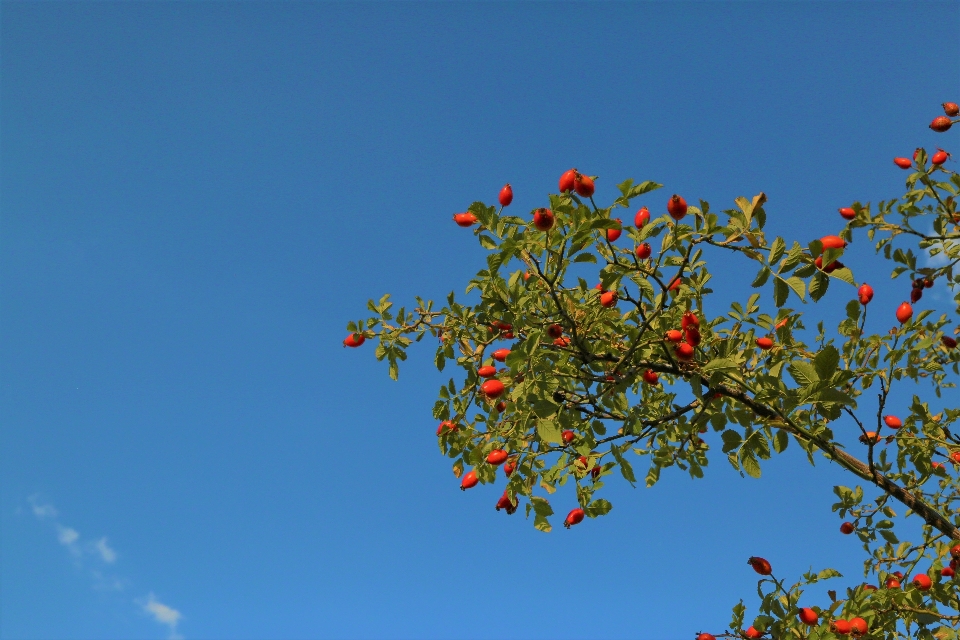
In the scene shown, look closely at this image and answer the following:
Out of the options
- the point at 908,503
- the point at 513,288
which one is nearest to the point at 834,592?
the point at 908,503

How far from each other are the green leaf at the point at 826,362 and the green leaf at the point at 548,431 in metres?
1.20

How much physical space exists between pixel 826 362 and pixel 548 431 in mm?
1276

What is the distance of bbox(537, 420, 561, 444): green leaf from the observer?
298 centimetres

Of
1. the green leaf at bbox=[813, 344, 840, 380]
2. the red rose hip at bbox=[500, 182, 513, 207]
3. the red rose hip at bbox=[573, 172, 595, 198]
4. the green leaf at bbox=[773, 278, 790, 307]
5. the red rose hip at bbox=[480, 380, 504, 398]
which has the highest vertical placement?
the red rose hip at bbox=[500, 182, 513, 207]

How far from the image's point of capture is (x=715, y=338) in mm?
3459

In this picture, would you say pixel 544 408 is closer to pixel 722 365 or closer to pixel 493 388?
pixel 493 388

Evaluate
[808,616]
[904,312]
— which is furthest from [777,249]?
[808,616]

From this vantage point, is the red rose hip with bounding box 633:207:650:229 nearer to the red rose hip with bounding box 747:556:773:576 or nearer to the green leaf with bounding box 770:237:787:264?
the green leaf with bounding box 770:237:787:264

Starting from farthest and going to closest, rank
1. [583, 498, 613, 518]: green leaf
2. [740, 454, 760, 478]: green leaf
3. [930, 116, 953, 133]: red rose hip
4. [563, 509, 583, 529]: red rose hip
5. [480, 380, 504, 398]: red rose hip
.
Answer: [930, 116, 953, 133]: red rose hip → [563, 509, 583, 529]: red rose hip → [583, 498, 613, 518]: green leaf → [480, 380, 504, 398]: red rose hip → [740, 454, 760, 478]: green leaf

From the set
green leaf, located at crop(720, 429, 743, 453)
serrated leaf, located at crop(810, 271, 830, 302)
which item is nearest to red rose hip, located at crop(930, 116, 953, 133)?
serrated leaf, located at crop(810, 271, 830, 302)

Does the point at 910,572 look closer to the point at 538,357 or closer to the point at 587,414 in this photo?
the point at 587,414

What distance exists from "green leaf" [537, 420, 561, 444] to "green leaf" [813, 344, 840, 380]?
3.93 ft

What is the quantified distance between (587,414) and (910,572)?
127 inches

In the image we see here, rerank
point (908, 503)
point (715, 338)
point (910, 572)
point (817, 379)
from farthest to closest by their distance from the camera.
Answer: point (910, 572) → point (908, 503) → point (715, 338) → point (817, 379)
